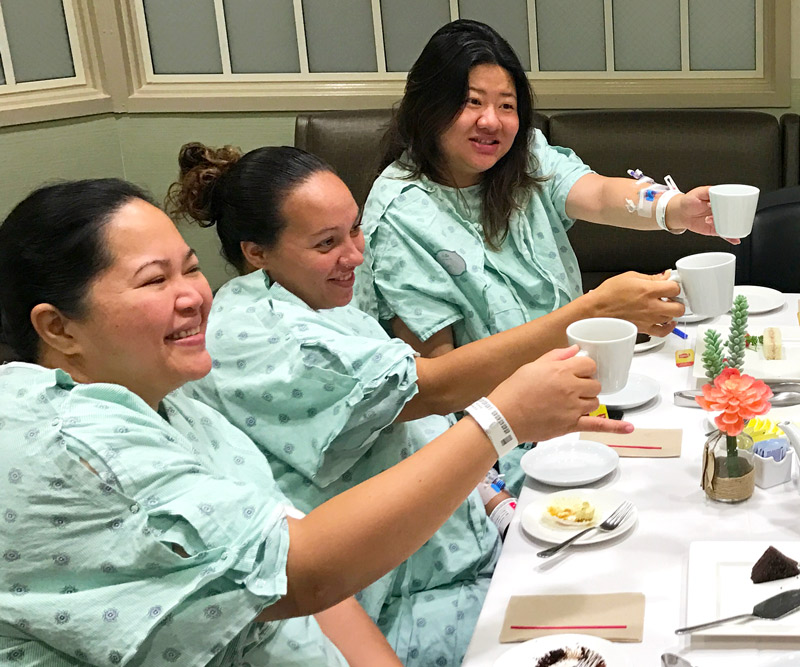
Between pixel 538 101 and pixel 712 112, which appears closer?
pixel 712 112

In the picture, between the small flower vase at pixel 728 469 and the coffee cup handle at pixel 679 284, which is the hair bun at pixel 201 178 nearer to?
the coffee cup handle at pixel 679 284

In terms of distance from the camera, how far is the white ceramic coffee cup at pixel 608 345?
4.06ft

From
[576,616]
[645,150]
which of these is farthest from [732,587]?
[645,150]

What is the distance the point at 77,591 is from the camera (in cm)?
100

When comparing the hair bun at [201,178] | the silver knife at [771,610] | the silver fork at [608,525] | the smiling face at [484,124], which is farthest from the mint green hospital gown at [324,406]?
the smiling face at [484,124]

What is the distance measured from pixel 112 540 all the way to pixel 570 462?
2.72 ft

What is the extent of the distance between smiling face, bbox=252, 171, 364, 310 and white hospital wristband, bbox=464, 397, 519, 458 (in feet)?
1.87

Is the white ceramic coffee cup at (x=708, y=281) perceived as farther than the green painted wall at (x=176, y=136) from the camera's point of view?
No

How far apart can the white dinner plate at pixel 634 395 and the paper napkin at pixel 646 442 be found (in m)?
0.09

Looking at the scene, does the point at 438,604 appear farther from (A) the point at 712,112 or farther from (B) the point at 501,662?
(A) the point at 712,112

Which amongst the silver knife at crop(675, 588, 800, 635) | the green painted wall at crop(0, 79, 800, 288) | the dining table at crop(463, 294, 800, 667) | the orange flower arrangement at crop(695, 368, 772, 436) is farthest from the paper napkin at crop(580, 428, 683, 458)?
the green painted wall at crop(0, 79, 800, 288)

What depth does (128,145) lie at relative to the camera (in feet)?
13.5

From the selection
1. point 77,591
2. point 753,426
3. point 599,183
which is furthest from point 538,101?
point 77,591

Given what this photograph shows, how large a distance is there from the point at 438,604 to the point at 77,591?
0.76 metres
